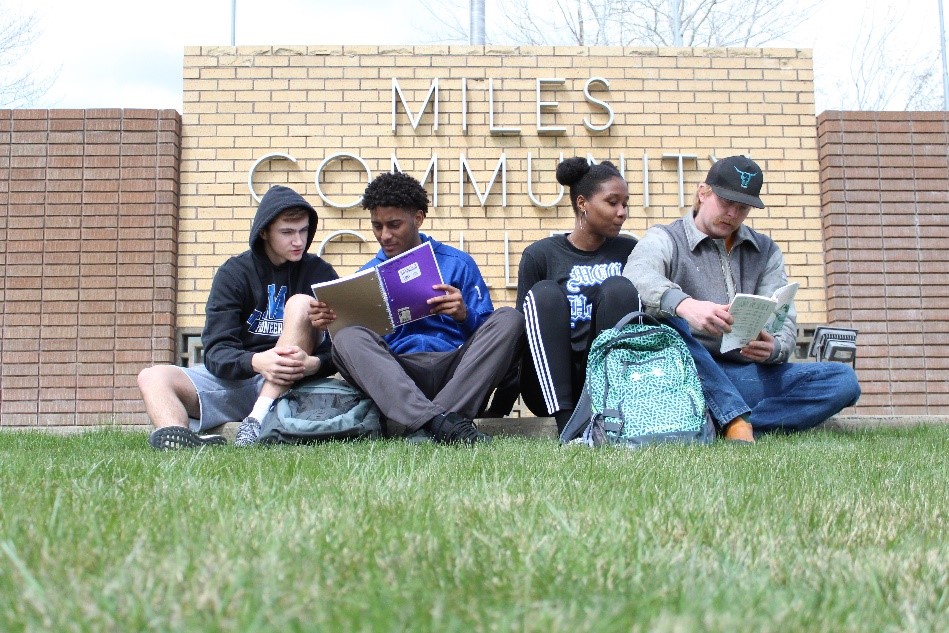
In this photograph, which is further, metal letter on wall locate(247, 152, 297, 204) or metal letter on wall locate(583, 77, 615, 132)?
metal letter on wall locate(583, 77, 615, 132)

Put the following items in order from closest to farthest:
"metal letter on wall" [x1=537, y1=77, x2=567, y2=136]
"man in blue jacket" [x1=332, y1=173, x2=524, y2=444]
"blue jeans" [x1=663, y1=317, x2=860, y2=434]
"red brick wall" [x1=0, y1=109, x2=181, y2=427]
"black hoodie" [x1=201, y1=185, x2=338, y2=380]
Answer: "man in blue jacket" [x1=332, y1=173, x2=524, y2=444] → "black hoodie" [x1=201, y1=185, x2=338, y2=380] → "blue jeans" [x1=663, y1=317, x2=860, y2=434] → "red brick wall" [x1=0, y1=109, x2=181, y2=427] → "metal letter on wall" [x1=537, y1=77, x2=567, y2=136]

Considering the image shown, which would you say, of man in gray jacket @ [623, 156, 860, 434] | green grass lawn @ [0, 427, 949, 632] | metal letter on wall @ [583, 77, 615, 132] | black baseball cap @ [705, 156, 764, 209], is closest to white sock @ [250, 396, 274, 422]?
green grass lawn @ [0, 427, 949, 632]

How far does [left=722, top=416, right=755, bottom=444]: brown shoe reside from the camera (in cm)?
431

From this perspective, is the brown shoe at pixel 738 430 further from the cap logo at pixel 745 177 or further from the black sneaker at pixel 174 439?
the black sneaker at pixel 174 439

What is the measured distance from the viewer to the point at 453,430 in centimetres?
406

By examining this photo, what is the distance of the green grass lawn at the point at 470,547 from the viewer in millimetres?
1167

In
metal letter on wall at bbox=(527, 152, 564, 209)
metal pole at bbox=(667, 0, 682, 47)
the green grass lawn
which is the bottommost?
the green grass lawn

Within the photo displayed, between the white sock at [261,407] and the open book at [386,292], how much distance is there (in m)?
0.43

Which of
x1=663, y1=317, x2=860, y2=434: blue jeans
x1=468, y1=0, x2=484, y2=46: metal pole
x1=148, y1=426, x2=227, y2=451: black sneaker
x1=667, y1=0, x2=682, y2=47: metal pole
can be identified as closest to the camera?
x1=148, y1=426, x2=227, y2=451: black sneaker

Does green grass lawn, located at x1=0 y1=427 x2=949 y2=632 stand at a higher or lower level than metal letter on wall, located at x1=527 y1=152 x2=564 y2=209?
lower

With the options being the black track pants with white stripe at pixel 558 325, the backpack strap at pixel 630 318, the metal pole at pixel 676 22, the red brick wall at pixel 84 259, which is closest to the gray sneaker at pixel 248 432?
the black track pants with white stripe at pixel 558 325

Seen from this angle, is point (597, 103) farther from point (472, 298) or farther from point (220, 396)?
point (220, 396)

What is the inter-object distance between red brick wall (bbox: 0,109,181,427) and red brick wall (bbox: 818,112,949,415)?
510cm

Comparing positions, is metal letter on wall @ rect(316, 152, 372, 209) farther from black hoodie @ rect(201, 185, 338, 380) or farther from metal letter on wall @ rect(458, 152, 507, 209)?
black hoodie @ rect(201, 185, 338, 380)
